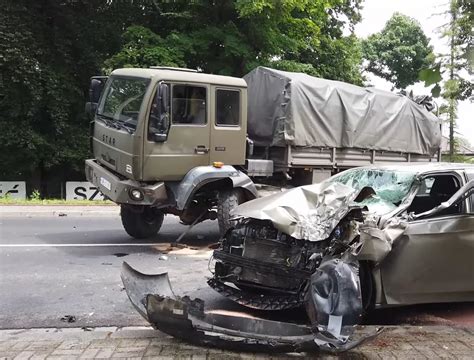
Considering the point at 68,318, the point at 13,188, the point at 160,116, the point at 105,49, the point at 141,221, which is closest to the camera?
the point at 68,318

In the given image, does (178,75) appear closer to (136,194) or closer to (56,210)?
(136,194)

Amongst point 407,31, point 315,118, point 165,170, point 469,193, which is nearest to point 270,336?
point 469,193

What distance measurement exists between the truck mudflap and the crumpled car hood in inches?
34.3

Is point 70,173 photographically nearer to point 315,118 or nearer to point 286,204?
point 315,118

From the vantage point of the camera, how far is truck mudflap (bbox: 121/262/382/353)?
3947 mm

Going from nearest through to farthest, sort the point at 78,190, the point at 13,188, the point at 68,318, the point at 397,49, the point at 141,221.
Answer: the point at 68,318 < the point at 141,221 < the point at 13,188 < the point at 78,190 < the point at 397,49

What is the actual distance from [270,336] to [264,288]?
911 mm

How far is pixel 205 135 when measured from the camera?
26.8 feet

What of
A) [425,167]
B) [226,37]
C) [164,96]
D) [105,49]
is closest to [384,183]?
[425,167]

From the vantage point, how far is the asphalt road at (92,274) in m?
5.29

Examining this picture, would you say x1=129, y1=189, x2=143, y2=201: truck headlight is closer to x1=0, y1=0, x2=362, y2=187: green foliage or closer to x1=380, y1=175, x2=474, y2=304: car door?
x1=380, y1=175, x2=474, y2=304: car door

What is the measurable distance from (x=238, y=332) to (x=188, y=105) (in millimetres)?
4541

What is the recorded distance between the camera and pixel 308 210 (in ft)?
16.1

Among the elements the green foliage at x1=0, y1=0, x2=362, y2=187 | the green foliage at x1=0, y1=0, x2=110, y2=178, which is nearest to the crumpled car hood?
the green foliage at x1=0, y1=0, x2=362, y2=187
